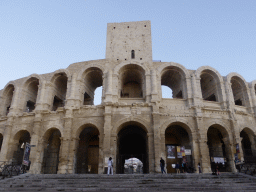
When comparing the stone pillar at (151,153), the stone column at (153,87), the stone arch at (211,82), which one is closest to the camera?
the stone pillar at (151,153)

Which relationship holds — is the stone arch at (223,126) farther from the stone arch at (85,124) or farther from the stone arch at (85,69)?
the stone arch at (85,69)

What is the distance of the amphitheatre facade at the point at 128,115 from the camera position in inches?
695

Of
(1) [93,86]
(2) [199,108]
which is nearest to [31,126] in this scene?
(1) [93,86]

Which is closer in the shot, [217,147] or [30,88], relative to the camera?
[217,147]

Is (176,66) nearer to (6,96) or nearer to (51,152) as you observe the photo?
(51,152)

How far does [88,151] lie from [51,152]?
3850 millimetres

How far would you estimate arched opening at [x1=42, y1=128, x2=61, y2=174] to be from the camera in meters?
19.8

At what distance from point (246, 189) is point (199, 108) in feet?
29.9

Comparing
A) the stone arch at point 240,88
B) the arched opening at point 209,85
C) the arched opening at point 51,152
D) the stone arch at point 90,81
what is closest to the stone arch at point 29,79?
the stone arch at point 90,81

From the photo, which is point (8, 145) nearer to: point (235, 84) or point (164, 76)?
point (164, 76)

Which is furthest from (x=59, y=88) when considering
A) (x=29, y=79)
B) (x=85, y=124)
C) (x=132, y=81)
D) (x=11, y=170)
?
(x=11, y=170)

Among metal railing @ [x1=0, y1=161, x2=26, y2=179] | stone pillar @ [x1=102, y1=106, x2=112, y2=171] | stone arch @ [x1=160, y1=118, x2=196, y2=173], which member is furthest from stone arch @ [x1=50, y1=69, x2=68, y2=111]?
stone arch @ [x1=160, y1=118, x2=196, y2=173]

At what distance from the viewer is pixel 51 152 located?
21047mm

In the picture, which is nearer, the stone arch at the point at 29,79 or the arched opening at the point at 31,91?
the stone arch at the point at 29,79
